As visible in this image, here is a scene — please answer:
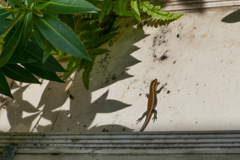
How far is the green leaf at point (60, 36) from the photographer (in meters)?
0.89

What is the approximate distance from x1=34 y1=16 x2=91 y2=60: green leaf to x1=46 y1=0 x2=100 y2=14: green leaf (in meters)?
0.05

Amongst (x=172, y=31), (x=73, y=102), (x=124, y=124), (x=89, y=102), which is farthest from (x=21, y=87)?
(x=172, y=31)

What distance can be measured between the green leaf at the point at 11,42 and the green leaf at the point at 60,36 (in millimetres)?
111

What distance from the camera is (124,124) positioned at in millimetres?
1396

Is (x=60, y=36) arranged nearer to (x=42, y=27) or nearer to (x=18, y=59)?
(x=42, y=27)

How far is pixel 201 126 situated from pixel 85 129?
74 cm

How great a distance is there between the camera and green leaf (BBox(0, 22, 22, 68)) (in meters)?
0.96

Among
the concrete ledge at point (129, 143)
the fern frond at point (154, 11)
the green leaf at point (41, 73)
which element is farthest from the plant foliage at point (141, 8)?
the concrete ledge at point (129, 143)

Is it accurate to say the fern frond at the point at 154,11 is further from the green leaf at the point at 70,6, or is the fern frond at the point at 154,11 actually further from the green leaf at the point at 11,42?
the green leaf at the point at 11,42

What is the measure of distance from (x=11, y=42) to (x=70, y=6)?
0.32m

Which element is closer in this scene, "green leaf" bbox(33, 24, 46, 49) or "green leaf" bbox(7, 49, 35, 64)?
"green leaf" bbox(33, 24, 46, 49)

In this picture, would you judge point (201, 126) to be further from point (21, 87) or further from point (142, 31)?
point (21, 87)

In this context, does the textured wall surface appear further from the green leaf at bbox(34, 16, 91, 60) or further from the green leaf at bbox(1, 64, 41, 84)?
the green leaf at bbox(34, 16, 91, 60)

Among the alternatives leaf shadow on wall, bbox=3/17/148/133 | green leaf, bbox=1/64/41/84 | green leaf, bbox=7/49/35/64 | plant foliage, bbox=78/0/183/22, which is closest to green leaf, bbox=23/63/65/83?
green leaf, bbox=1/64/41/84
